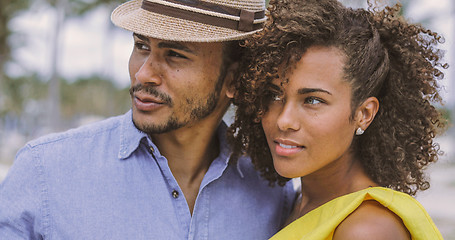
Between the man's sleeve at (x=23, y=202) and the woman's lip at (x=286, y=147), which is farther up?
the woman's lip at (x=286, y=147)

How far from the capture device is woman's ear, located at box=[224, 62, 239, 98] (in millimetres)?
2877

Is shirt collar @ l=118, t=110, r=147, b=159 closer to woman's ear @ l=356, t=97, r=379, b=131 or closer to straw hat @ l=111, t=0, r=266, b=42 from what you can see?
straw hat @ l=111, t=0, r=266, b=42

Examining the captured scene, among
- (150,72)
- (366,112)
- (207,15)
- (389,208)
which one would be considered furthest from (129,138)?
(389,208)

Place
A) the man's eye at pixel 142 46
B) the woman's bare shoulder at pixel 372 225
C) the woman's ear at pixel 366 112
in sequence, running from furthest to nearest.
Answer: the man's eye at pixel 142 46 < the woman's ear at pixel 366 112 < the woman's bare shoulder at pixel 372 225

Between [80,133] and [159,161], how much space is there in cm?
43

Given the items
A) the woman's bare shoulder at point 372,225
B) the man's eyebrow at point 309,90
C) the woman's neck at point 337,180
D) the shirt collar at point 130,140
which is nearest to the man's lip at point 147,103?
the shirt collar at point 130,140

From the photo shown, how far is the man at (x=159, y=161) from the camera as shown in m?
2.32

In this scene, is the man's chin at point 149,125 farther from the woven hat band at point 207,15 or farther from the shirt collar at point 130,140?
the woven hat band at point 207,15

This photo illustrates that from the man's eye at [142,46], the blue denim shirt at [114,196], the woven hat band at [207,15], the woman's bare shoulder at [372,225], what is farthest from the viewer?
the man's eye at [142,46]

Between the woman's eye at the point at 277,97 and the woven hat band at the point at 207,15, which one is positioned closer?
the woman's eye at the point at 277,97

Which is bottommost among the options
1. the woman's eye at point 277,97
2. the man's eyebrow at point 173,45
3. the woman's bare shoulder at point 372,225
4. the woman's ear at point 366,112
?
the woman's bare shoulder at point 372,225

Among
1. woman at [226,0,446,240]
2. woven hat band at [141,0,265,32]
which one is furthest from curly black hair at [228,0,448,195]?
woven hat band at [141,0,265,32]

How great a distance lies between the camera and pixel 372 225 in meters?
2.03

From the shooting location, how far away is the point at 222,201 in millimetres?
2707
